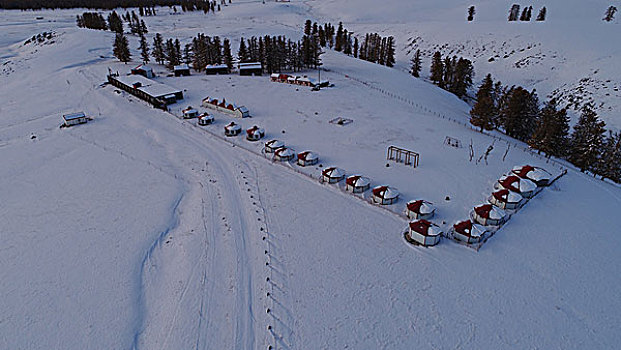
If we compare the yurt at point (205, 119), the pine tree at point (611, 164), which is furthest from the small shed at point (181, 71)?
the pine tree at point (611, 164)

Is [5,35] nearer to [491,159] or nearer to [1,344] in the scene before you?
[1,344]

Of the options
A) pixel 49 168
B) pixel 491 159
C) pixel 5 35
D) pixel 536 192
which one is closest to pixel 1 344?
pixel 49 168

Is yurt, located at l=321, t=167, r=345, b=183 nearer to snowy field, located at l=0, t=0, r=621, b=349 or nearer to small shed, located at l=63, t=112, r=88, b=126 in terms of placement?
snowy field, located at l=0, t=0, r=621, b=349

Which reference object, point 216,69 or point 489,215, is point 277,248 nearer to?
point 489,215

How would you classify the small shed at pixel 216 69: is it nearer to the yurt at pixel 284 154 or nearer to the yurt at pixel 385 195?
the yurt at pixel 284 154

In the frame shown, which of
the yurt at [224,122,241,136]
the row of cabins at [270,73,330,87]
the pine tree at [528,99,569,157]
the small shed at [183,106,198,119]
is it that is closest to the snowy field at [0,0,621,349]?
the yurt at [224,122,241,136]

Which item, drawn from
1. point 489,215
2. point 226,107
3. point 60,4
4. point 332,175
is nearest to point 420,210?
point 489,215
